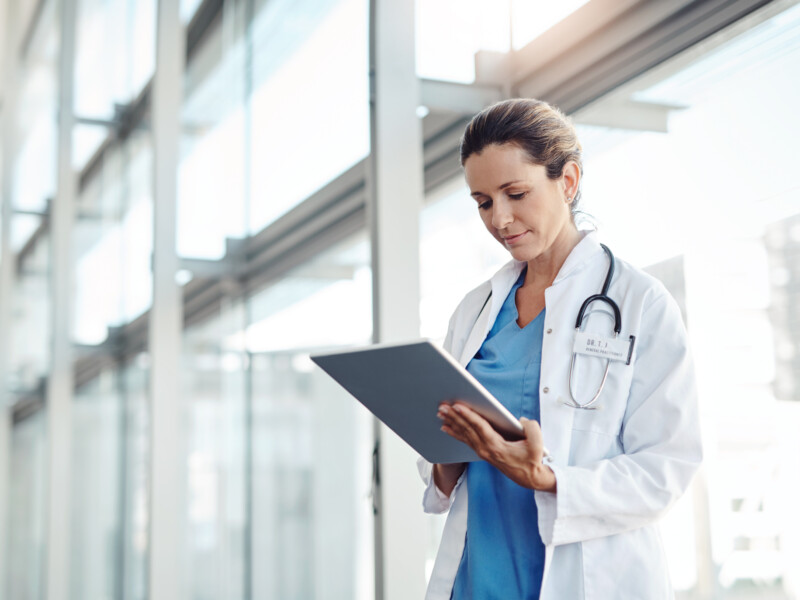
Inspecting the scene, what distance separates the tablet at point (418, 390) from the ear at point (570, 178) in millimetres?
384

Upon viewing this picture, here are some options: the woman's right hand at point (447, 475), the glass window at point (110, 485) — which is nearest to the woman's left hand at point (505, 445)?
the woman's right hand at point (447, 475)

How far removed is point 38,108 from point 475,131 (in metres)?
4.72

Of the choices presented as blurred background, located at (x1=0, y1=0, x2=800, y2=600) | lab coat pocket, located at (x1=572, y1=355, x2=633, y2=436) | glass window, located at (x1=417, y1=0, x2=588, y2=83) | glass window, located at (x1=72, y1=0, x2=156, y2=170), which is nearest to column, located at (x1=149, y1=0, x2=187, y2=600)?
blurred background, located at (x1=0, y1=0, x2=800, y2=600)

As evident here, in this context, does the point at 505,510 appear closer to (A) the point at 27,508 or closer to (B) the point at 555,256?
(B) the point at 555,256

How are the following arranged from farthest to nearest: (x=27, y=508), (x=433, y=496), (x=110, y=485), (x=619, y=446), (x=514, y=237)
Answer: (x=27, y=508) → (x=110, y=485) → (x=433, y=496) → (x=514, y=237) → (x=619, y=446)

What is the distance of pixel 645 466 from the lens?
1.22m

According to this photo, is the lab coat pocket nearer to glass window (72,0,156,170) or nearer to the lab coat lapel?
the lab coat lapel

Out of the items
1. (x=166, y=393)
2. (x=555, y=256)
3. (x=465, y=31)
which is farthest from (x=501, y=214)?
(x=166, y=393)

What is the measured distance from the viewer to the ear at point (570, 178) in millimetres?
1428

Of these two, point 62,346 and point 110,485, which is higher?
point 62,346

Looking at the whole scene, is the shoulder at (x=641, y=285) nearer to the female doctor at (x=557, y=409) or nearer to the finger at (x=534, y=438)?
the female doctor at (x=557, y=409)

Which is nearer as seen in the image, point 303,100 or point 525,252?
→ point 525,252

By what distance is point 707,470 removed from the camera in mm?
1871

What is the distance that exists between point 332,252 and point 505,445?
5.51ft
